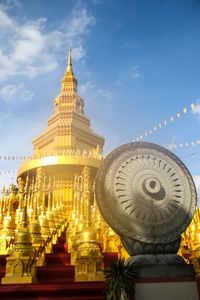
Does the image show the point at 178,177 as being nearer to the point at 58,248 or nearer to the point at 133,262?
the point at 133,262

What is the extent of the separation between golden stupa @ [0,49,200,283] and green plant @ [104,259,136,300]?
0.39 m

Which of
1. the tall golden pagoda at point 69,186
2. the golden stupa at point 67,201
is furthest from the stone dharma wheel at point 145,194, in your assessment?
the tall golden pagoda at point 69,186

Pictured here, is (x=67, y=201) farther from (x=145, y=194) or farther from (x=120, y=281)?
(x=120, y=281)

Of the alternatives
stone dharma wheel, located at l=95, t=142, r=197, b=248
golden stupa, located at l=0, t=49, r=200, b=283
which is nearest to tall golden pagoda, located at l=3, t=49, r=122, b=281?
Result: golden stupa, located at l=0, t=49, r=200, b=283

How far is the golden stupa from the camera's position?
314 inches

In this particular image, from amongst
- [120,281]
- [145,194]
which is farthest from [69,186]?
[120,281]

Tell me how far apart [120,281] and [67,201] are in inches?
863

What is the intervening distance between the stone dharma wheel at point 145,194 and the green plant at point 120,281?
0.65 metres

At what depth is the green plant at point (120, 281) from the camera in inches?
192

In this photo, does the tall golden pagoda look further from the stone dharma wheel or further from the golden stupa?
the stone dharma wheel

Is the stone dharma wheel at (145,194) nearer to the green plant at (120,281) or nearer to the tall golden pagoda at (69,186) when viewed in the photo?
the green plant at (120,281)

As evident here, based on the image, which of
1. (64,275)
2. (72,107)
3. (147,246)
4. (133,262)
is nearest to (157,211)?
(147,246)

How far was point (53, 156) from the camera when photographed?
2680 cm

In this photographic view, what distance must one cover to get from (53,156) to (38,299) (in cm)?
2140
